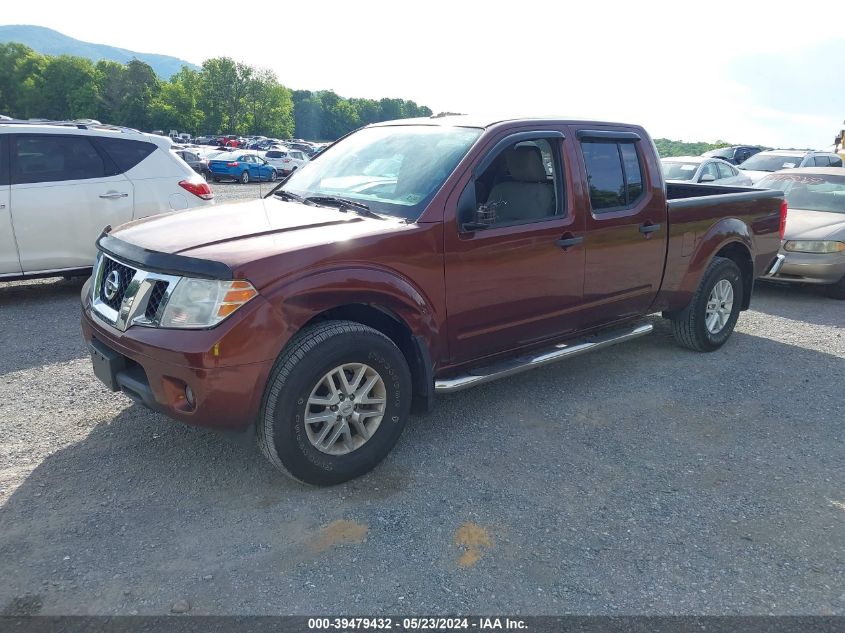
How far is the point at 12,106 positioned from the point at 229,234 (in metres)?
131

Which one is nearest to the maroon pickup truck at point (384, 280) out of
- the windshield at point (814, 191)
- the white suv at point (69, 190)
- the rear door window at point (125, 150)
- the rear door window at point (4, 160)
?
the white suv at point (69, 190)

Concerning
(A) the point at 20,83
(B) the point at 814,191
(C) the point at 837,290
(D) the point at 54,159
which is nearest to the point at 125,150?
(D) the point at 54,159

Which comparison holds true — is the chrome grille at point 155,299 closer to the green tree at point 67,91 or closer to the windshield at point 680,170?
the windshield at point 680,170

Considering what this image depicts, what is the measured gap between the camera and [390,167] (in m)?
4.17

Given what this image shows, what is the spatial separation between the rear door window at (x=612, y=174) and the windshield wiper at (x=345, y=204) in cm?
159

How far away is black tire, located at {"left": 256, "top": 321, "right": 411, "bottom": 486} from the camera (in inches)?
123

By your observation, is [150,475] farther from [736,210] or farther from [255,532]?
[736,210]

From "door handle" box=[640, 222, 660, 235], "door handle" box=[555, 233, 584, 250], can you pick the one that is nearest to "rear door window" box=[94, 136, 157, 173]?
"door handle" box=[555, 233, 584, 250]

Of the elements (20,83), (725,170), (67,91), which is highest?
(20,83)

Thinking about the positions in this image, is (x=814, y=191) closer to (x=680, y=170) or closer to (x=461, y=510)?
(x=680, y=170)

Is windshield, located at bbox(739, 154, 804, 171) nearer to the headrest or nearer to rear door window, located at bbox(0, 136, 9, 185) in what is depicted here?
the headrest

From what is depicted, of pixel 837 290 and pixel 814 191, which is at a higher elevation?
pixel 814 191

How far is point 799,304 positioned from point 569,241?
5.19 m

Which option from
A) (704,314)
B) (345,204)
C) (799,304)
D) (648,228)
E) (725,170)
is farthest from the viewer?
(725,170)
